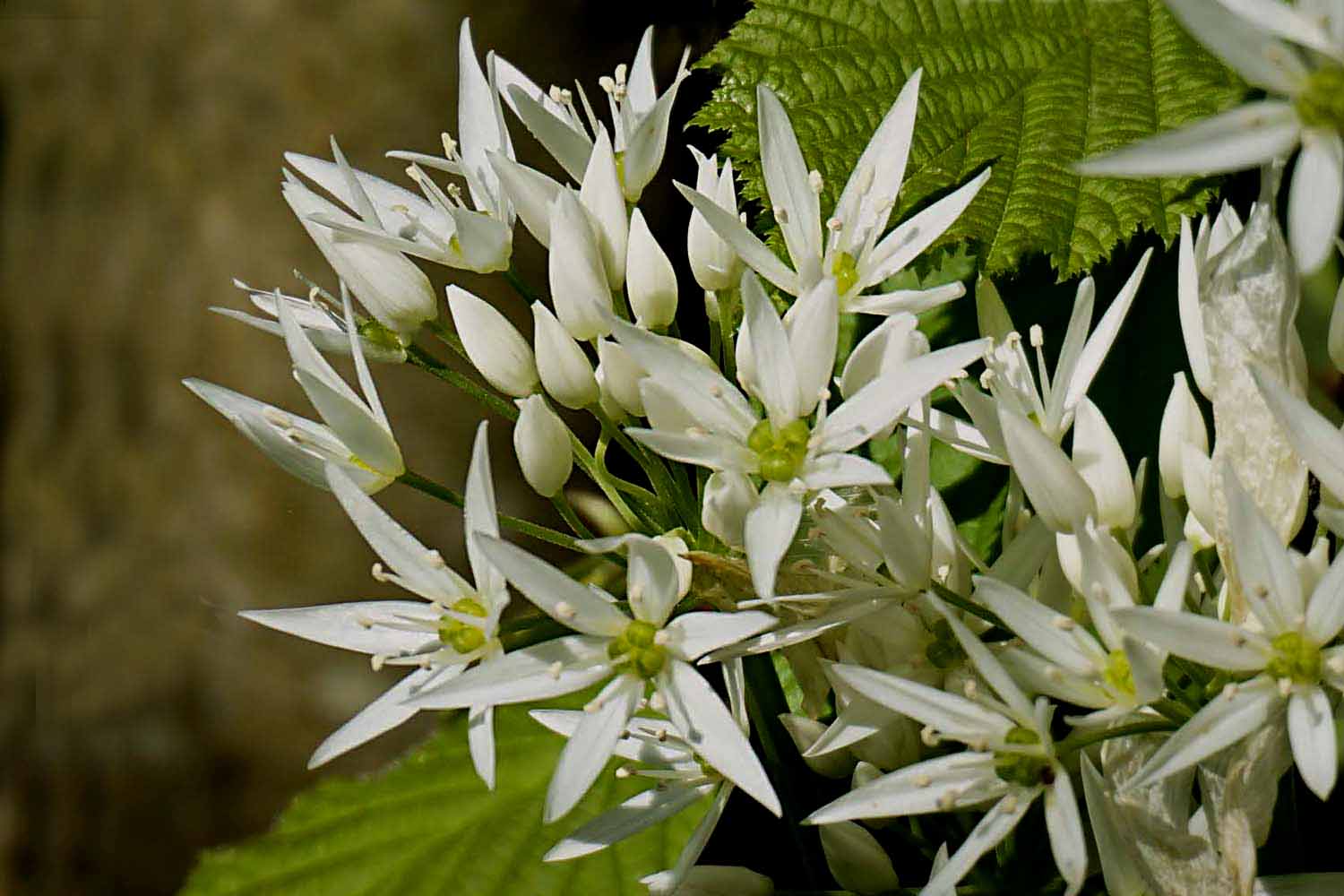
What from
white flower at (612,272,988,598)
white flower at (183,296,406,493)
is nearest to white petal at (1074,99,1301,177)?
white flower at (612,272,988,598)

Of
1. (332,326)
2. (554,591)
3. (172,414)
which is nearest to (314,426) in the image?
(332,326)

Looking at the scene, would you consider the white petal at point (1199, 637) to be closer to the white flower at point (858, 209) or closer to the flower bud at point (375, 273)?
the white flower at point (858, 209)

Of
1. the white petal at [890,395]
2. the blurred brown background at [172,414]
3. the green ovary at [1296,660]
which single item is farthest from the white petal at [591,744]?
the blurred brown background at [172,414]

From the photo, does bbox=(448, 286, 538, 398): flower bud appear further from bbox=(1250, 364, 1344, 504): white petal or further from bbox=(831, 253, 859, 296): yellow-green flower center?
bbox=(1250, 364, 1344, 504): white petal

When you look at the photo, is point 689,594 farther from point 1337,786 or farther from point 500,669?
point 1337,786

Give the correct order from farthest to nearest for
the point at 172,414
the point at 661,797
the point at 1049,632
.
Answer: the point at 172,414 < the point at 661,797 < the point at 1049,632

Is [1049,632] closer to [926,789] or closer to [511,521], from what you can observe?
[926,789]
